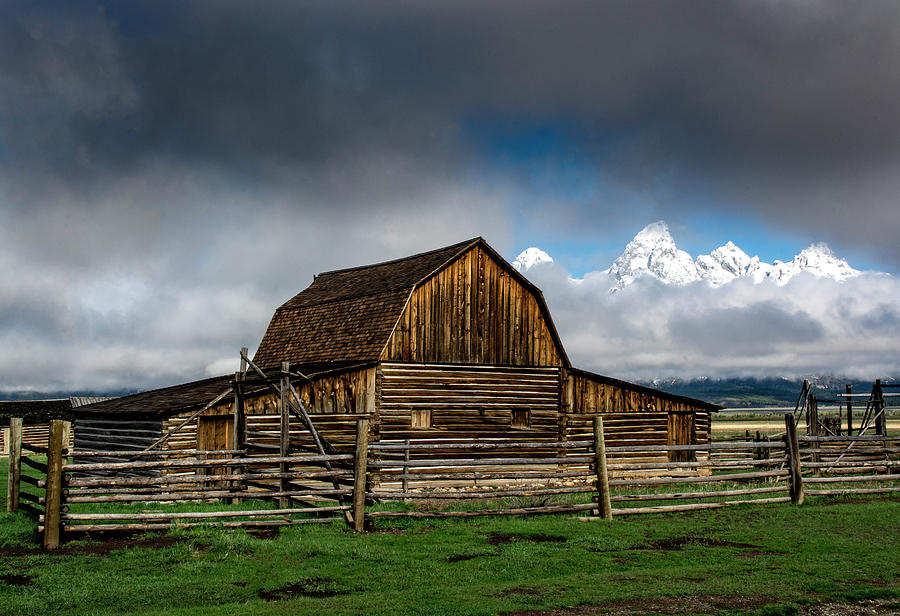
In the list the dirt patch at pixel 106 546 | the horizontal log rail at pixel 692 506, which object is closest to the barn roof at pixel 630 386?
the horizontal log rail at pixel 692 506

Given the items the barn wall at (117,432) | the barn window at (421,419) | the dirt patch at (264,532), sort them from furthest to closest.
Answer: the barn window at (421,419) < the barn wall at (117,432) < the dirt patch at (264,532)

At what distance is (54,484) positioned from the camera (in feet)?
42.7

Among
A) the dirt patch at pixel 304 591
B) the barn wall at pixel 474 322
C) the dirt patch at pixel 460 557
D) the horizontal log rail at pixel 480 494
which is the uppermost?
the barn wall at pixel 474 322

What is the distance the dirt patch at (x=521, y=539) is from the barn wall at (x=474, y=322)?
12865mm

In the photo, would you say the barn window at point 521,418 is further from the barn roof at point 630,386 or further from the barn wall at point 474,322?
the barn roof at point 630,386

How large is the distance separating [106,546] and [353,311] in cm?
1702

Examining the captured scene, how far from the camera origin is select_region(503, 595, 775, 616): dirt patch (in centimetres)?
859

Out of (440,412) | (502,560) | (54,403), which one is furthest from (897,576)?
(54,403)

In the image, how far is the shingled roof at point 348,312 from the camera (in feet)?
88.2

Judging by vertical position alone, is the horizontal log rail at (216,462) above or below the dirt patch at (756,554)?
above

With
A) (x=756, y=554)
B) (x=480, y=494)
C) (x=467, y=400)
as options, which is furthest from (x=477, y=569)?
(x=467, y=400)

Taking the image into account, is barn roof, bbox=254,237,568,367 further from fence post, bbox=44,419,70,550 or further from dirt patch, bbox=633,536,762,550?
dirt patch, bbox=633,536,762,550

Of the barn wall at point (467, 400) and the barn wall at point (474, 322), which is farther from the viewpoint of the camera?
the barn wall at point (474, 322)

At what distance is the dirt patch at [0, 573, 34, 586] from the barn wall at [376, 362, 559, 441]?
14837 mm
